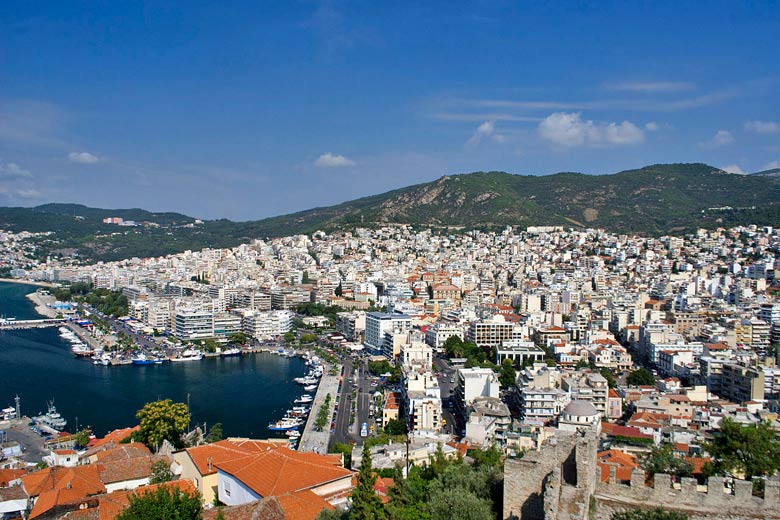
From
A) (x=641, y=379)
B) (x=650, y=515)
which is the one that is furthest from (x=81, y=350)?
(x=650, y=515)

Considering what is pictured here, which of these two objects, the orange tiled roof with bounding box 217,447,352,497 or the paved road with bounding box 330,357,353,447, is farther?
the paved road with bounding box 330,357,353,447

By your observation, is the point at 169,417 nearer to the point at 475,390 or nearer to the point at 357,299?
the point at 475,390

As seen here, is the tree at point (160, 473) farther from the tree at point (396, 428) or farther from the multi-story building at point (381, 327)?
the multi-story building at point (381, 327)

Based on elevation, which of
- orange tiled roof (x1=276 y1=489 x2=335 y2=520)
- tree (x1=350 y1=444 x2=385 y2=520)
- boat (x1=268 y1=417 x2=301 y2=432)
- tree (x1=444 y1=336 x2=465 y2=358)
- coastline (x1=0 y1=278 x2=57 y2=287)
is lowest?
boat (x1=268 y1=417 x2=301 y2=432)

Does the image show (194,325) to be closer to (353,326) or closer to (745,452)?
(353,326)

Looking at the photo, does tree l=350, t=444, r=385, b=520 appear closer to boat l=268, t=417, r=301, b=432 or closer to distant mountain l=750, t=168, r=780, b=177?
boat l=268, t=417, r=301, b=432

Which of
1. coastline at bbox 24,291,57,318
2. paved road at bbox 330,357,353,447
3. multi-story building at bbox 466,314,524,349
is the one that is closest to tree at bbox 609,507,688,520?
paved road at bbox 330,357,353,447

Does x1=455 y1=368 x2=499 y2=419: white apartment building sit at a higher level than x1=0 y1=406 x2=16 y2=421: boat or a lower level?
higher
